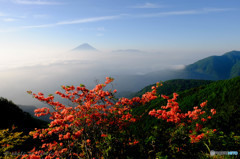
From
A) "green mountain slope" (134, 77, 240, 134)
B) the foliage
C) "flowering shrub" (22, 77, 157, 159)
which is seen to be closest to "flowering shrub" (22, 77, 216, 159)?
"flowering shrub" (22, 77, 157, 159)

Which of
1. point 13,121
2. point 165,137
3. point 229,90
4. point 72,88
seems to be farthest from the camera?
point 229,90

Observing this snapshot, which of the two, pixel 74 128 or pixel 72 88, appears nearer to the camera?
pixel 74 128

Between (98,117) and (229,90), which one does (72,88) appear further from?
(229,90)

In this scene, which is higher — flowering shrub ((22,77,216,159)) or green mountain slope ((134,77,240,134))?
flowering shrub ((22,77,216,159))

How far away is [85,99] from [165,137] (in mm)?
6386

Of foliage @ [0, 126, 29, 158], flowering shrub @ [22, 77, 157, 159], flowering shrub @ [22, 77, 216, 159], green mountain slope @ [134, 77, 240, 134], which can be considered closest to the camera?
flowering shrub @ [22, 77, 216, 159]

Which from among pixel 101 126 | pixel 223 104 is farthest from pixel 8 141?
pixel 223 104

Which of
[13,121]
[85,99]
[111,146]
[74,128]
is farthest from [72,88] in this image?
[13,121]

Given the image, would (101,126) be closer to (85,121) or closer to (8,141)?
(85,121)

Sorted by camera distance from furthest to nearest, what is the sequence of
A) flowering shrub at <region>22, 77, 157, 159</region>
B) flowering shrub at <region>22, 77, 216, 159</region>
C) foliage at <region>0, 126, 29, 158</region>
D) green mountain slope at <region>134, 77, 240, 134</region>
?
green mountain slope at <region>134, 77, 240, 134</region> < foliage at <region>0, 126, 29, 158</region> < flowering shrub at <region>22, 77, 157, 159</region> < flowering shrub at <region>22, 77, 216, 159</region>

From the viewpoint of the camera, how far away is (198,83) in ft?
630

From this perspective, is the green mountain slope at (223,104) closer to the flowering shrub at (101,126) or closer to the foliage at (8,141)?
the flowering shrub at (101,126)

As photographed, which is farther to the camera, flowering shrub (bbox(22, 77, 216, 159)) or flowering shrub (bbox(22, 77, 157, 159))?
flowering shrub (bbox(22, 77, 157, 159))

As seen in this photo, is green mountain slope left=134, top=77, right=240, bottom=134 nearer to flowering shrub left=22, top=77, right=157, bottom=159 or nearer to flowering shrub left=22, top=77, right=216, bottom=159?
flowering shrub left=22, top=77, right=216, bottom=159
